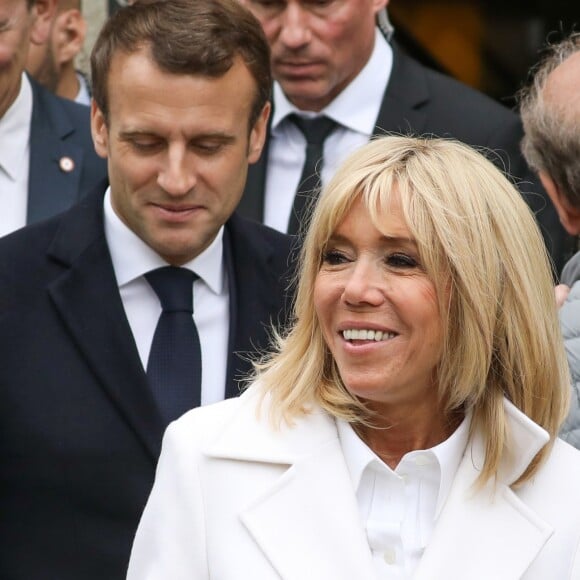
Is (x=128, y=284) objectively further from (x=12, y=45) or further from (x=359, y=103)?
(x=359, y=103)

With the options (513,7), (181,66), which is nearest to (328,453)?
(181,66)

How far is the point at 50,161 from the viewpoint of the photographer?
4.89 metres

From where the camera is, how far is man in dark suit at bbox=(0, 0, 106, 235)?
484cm

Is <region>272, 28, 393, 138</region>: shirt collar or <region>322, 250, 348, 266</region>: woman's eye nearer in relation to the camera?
<region>322, 250, 348, 266</region>: woman's eye

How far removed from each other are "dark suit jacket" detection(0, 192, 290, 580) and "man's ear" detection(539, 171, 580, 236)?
2.89ft

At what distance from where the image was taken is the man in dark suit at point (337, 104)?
517 cm

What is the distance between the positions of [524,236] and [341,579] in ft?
2.55

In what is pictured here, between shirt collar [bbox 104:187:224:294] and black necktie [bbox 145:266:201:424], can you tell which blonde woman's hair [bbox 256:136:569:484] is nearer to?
black necktie [bbox 145:266:201:424]

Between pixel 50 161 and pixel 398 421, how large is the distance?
1.78 metres

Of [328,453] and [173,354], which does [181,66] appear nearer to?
[173,354]

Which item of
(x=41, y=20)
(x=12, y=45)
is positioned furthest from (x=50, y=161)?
(x=41, y=20)

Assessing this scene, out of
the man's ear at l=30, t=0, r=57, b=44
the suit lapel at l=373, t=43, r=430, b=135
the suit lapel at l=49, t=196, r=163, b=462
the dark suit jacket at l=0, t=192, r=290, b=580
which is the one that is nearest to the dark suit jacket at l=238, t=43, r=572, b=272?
the suit lapel at l=373, t=43, r=430, b=135

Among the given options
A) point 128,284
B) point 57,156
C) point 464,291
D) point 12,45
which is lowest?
point 128,284

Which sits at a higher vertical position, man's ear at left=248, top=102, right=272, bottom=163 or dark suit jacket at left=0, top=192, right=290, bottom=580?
man's ear at left=248, top=102, right=272, bottom=163
